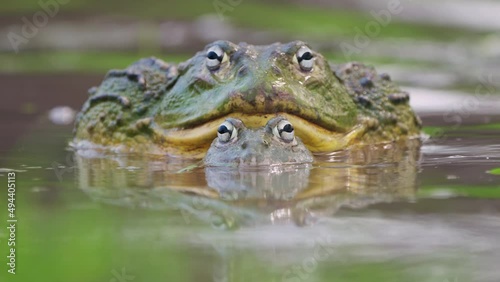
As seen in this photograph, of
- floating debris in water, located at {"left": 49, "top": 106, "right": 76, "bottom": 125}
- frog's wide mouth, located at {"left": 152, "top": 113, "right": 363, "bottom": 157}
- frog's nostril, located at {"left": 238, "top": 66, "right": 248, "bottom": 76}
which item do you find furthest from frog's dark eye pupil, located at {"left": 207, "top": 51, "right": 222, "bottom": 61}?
floating debris in water, located at {"left": 49, "top": 106, "right": 76, "bottom": 125}

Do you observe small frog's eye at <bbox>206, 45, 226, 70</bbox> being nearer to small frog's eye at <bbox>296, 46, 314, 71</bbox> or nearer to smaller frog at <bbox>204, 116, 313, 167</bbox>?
small frog's eye at <bbox>296, 46, 314, 71</bbox>

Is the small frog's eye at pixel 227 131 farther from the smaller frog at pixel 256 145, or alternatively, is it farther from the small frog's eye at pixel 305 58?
the small frog's eye at pixel 305 58

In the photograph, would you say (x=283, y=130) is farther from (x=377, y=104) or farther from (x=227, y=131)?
(x=377, y=104)

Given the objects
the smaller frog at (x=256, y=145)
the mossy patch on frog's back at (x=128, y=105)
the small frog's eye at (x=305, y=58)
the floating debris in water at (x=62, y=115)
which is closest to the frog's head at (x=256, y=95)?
the small frog's eye at (x=305, y=58)

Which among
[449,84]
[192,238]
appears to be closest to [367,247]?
[192,238]

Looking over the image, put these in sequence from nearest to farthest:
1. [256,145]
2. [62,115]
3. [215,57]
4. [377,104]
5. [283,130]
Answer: [256,145] → [283,130] → [215,57] → [377,104] → [62,115]

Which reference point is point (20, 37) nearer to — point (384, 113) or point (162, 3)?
point (162, 3)

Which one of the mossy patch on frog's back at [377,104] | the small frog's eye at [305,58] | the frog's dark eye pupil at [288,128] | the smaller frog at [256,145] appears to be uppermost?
the small frog's eye at [305,58]

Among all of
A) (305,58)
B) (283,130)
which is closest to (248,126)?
(283,130)
